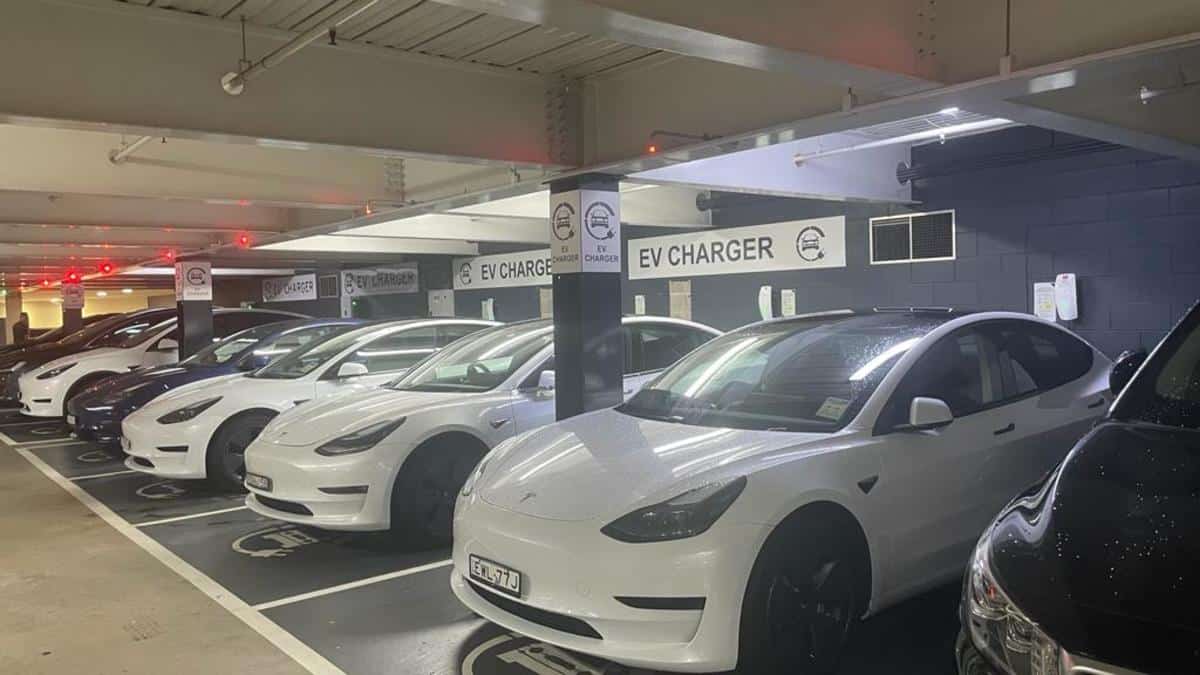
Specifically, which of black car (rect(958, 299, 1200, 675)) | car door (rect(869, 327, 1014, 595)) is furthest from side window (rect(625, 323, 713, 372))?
black car (rect(958, 299, 1200, 675))

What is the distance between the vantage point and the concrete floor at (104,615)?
12.1 feet

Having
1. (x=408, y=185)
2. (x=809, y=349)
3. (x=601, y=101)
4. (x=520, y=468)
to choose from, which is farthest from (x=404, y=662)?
(x=408, y=185)

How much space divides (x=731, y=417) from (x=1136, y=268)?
4974 millimetres

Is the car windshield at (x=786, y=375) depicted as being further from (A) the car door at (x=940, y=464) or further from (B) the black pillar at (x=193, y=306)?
(B) the black pillar at (x=193, y=306)

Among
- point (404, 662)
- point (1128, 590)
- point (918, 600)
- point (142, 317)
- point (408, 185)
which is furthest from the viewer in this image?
point (142, 317)

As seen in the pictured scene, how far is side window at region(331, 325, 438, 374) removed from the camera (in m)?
7.68

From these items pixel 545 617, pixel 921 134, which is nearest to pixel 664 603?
pixel 545 617

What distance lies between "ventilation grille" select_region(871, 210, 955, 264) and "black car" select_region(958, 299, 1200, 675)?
575cm

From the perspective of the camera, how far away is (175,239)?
11797 millimetres

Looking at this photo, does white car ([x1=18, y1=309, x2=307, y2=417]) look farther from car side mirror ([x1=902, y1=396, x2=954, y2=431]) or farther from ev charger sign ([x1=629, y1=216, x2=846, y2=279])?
car side mirror ([x1=902, y1=396, x2=954, y2=431])

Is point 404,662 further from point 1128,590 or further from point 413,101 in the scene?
point 413,101

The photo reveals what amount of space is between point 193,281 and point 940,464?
11835mm

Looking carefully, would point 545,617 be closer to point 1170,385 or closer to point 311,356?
point 1170,385

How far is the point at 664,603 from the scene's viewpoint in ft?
9.59
